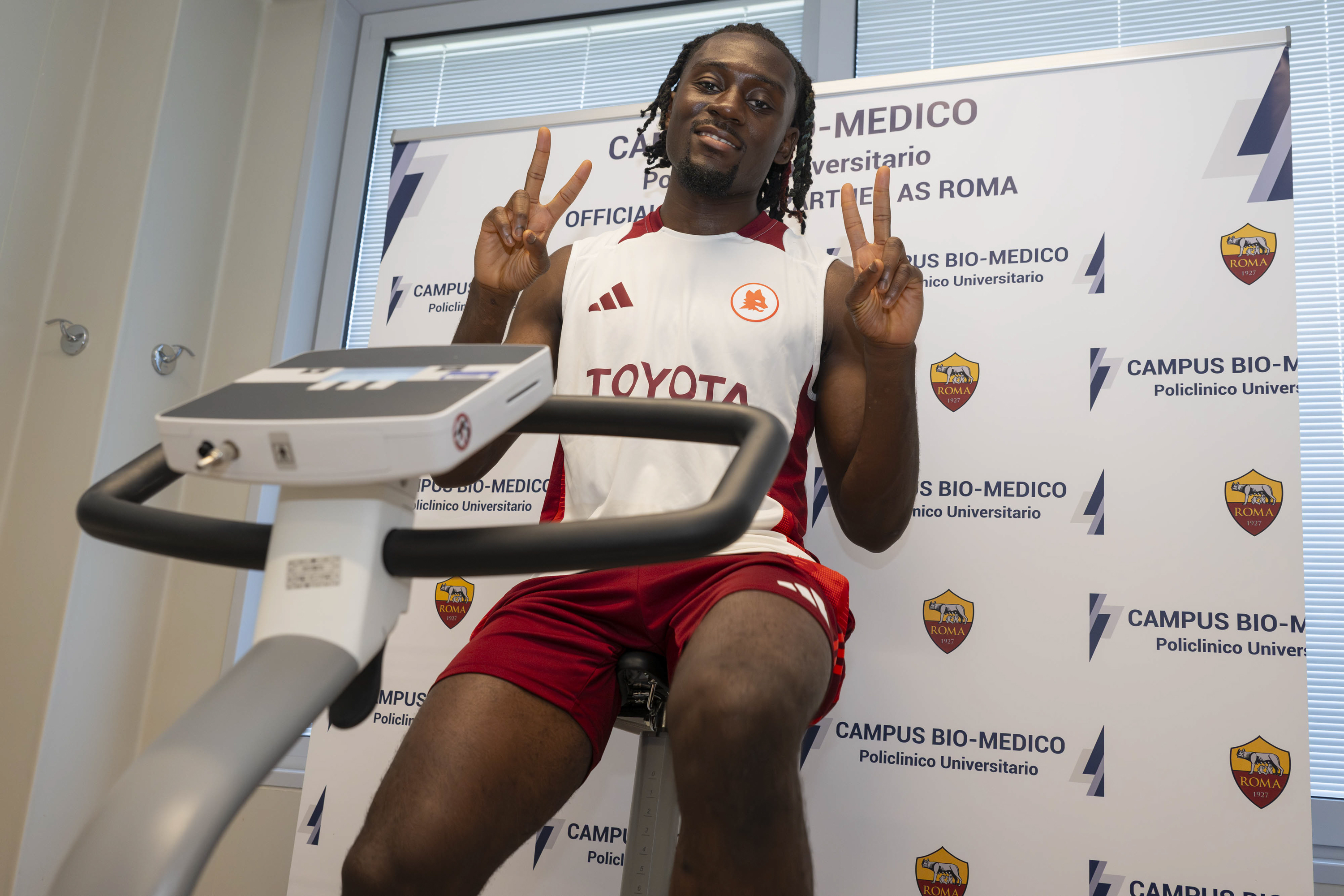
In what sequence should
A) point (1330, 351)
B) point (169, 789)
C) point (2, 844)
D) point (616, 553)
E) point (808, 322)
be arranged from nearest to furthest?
point (169, 789) < point (616, 553) < point (808, 322) < point (1330, 351) < point (2, 844)

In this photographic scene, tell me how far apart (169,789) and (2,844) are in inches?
101

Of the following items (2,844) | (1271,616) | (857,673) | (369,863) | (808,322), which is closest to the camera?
Result: (369,863)

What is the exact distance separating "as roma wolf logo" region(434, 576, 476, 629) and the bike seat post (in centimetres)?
100

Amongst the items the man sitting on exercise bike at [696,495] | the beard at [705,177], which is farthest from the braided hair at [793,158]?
the beard at [705,177]

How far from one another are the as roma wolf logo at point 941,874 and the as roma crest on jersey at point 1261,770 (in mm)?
493

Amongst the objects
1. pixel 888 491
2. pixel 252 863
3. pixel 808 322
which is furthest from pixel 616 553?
pixel 252 863

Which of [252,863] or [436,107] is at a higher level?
[436,107]

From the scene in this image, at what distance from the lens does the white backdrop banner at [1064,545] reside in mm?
1727

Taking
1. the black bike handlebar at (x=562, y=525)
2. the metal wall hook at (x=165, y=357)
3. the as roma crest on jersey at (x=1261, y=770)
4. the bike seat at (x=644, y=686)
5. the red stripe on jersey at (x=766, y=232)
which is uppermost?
the red stripe on jersey at (x=766, y=232)

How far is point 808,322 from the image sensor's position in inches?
61.5

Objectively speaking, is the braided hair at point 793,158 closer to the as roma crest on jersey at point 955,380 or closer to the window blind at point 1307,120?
the as roma crest on jersey at point 955,380

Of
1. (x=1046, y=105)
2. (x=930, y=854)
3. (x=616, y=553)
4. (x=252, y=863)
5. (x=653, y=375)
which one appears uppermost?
(x=1046, y=105)

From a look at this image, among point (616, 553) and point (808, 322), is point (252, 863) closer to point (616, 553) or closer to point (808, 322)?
point (808, 322)

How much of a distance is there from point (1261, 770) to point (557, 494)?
1295 mm
